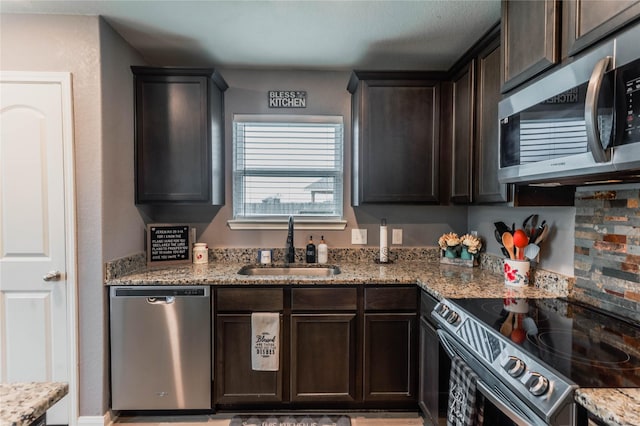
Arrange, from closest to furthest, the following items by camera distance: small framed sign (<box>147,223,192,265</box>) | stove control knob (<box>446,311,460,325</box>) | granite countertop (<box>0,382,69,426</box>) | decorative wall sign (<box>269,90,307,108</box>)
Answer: granite countertop (<box>0,382,69,426</box>) → stove control knob (<box>446,311,460,325</box>) → small framed sign (<box>147,223,192,265</box>) → decorative wall sign (<box>269,90,307,108</box>)

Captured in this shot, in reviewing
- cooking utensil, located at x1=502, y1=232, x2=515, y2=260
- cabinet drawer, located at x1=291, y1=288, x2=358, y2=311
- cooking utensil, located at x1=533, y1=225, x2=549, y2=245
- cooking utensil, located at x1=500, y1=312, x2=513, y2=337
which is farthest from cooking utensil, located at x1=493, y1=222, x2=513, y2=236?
cabinet drawer, located at x1=291, y1=288, x2=358, y2=311

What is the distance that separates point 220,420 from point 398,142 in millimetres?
2245

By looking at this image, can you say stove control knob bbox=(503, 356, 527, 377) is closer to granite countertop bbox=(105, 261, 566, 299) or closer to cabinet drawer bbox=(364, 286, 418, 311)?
granite countertop bbox=(105, 261, 566, 299)

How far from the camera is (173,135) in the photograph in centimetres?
Answer: 237

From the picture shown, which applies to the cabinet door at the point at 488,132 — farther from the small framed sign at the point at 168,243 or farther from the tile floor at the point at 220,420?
the small framed sign at the point at 168,243

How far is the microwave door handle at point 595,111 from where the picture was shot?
99 centimetres

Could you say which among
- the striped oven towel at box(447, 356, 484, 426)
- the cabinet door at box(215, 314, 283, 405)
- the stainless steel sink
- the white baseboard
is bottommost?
the white baseboard

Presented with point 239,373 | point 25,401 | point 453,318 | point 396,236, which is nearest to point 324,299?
point 239,373

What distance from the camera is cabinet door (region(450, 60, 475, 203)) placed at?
211cm

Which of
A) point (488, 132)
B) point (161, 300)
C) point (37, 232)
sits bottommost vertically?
point (161, 300)

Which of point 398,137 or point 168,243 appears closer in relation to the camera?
point 398,137

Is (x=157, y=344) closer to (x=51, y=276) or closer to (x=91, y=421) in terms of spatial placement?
(x=91, y=421)

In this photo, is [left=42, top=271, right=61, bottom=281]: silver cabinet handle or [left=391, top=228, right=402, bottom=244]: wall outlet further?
[left=391, top=228, right=402, bottom=244]: wall outlet

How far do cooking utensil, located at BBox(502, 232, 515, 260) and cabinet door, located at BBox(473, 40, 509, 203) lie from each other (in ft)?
0.81
